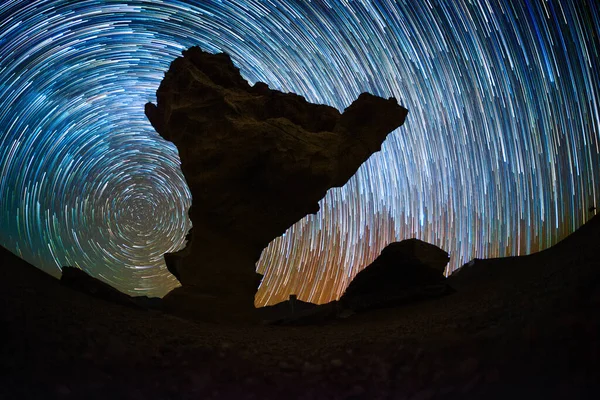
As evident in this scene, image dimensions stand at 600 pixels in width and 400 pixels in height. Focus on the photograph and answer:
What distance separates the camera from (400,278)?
30.1ft

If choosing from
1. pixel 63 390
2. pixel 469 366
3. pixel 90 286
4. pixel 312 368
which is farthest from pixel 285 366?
pixel 90 286

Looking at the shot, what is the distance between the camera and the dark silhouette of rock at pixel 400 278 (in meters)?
8.64

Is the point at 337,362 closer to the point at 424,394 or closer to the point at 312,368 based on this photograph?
the point at 312,368

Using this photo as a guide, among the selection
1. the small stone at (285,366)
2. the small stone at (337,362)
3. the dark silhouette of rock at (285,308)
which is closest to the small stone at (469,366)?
the small stone at (337,362)

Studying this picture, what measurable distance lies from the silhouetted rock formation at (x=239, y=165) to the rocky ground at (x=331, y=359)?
13.0 feet

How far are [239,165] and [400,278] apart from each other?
4.70 meters

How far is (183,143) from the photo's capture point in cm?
866

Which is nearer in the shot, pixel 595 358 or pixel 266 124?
pixel 595 358

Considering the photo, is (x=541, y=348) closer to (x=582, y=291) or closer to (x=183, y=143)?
(x=582, y=291)

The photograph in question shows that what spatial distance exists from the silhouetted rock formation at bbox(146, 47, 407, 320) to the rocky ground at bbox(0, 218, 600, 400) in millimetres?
3955

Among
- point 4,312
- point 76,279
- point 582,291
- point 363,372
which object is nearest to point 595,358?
point 582,291

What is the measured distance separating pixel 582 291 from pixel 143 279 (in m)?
19.8

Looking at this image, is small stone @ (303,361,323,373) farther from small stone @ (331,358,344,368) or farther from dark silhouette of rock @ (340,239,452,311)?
dark silhouette of rock @ (340,239,452,311)

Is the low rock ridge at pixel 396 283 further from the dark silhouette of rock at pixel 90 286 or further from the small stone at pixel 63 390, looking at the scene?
the small stone at pixel 63 390
